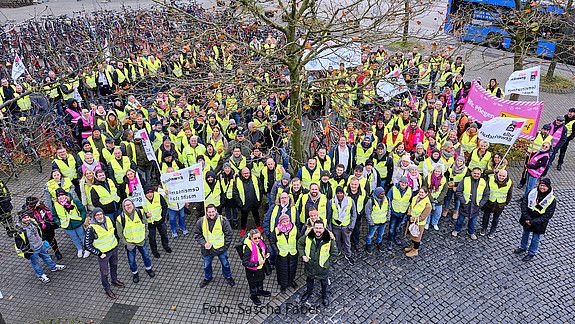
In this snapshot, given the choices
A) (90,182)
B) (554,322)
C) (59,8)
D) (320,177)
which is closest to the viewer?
(554,322)

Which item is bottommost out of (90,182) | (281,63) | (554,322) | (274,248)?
(554,322)

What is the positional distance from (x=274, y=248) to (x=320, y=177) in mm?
2041

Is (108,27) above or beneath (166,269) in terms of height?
above

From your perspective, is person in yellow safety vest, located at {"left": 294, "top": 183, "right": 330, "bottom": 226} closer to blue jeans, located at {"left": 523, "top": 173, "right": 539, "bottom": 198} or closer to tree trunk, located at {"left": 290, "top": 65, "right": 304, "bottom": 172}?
tree trunk, located at {"left": 290, "top": 65, "right": 304, "bottom": 172}

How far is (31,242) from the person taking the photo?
779 cm

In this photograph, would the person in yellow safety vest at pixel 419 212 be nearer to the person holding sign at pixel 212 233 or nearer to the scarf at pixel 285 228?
the scarf at pixel 285 228

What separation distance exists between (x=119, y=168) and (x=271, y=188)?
11.0 ft

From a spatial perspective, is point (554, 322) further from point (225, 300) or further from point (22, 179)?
point (22, 179)

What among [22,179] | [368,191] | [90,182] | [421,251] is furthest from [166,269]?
[22,179]

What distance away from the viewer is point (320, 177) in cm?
909

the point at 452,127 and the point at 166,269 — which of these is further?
the point at 452,127

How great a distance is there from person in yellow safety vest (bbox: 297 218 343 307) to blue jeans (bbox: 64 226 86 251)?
15.0ft

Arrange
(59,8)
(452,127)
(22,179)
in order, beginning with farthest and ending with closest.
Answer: (59,8), (22,179), (452,127)

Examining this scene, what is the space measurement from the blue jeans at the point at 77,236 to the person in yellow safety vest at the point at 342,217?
4970 millimetres
